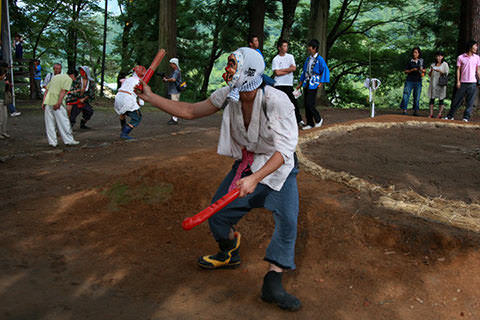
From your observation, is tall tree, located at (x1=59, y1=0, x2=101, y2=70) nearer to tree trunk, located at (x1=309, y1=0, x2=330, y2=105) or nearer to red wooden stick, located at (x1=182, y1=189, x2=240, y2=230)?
tree trunk, located at (x1=309, y1=0, x2=330, y2=105)

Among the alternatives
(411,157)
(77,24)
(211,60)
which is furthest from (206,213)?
(211,60)

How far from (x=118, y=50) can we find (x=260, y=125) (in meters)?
27.0

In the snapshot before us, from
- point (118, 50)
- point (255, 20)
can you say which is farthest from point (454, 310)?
point (118, 50)

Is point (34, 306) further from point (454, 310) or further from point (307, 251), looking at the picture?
point (454, 310)

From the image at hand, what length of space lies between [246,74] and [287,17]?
20666 mm

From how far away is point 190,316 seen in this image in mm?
2920

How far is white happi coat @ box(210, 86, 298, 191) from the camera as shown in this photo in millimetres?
2912

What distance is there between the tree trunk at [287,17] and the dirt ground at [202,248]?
16.1 m

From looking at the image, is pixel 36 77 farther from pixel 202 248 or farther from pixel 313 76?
pixel 202 248

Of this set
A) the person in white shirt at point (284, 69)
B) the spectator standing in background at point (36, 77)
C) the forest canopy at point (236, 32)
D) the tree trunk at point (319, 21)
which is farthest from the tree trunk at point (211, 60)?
the person in white shirt at point (284, 69)

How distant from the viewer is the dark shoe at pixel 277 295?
9.86 feet

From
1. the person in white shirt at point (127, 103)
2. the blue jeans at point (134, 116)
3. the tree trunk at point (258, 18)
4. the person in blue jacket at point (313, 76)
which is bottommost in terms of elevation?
the blue jeans at point (134, 116)

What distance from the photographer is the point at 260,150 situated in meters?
3.09

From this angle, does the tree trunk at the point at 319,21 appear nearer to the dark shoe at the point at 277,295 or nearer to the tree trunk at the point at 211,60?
the tree trunk at the point at 211,60
